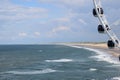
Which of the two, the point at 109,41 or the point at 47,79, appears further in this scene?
the point at 47,79

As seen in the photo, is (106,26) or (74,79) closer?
(106,26)

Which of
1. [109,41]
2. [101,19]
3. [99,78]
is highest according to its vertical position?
[101,19]

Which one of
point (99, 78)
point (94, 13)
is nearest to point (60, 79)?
point (99, 78)

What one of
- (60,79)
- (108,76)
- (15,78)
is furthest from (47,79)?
(108,76)

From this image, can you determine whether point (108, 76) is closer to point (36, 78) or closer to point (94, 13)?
point (36, 78)

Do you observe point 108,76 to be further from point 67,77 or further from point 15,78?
point 15,78

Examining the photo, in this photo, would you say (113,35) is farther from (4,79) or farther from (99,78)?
(4,79)

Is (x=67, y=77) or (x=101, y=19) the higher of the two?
(x=101, y=19)

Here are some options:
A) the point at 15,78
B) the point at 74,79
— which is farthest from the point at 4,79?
the point at 74,79

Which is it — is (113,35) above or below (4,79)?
above
